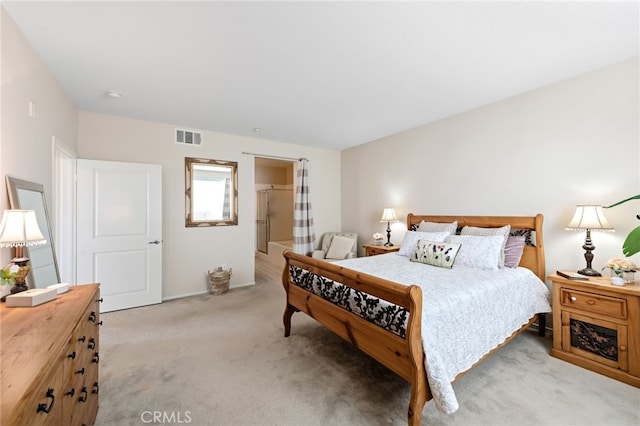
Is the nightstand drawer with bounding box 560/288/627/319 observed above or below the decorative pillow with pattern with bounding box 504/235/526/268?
below

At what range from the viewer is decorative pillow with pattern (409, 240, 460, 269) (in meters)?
2.62

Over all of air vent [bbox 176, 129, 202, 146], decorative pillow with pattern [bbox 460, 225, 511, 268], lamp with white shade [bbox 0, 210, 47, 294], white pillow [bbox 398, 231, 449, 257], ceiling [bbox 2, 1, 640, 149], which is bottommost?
white pillow [bbox 398, 231, 449, 257]

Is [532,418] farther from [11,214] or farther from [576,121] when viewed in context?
[11,214]

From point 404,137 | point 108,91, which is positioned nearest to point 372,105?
point 404,137

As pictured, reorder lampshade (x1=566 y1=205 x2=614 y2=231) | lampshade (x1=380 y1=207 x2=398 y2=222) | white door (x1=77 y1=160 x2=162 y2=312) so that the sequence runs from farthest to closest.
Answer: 1. lampshade (x1=380 y1=207 x2=398 y2=222)
2. white door (x1=77 y1=160 x2=162 y2=312)
3. lampshade (x1=566 y1=205 x2=614 y2=231)

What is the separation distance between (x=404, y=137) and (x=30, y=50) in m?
4.04

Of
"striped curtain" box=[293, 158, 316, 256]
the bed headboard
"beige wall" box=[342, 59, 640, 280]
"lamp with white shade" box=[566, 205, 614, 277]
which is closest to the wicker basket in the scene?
"striped curtain" box=[293, 158, 316, 256]

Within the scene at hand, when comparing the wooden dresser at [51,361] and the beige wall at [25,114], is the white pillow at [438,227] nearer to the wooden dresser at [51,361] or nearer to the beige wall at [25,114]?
the wooden dresser at [51,361]

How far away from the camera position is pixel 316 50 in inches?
79.9

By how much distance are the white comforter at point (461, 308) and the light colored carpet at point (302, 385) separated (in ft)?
0.94

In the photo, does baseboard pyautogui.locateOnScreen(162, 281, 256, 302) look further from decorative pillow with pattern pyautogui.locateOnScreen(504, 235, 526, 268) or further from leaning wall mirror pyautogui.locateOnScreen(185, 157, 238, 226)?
decorative pillow with pattern pyautogui.locateOnScreen(504, 235, 526, 268)

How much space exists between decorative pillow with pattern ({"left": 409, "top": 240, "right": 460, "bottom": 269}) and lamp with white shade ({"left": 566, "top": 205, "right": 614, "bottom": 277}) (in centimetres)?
96

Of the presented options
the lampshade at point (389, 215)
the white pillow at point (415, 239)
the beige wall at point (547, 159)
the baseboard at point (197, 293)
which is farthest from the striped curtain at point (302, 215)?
the white pillow at point (415, 239)

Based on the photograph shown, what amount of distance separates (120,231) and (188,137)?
1.55 meters
